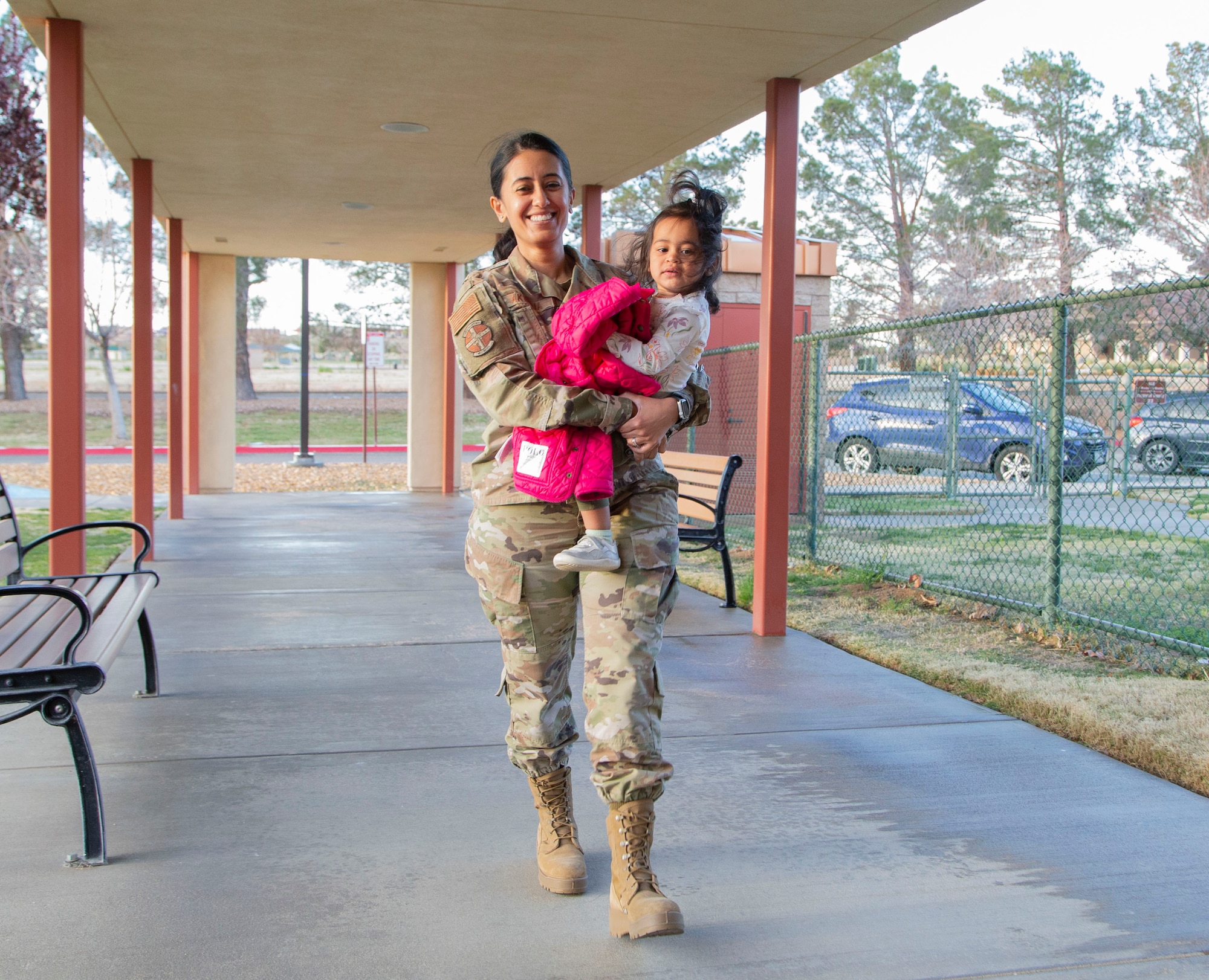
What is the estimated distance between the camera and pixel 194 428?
46.0 ft

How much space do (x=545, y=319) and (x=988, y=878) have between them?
1.89 meters

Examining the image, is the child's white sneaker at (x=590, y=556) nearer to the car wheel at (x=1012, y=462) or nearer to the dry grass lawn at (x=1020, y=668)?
the dry grass lawn at (x=1020, y=668)

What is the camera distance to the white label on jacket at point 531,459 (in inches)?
104

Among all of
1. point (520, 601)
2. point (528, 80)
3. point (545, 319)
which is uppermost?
point (528, 80)

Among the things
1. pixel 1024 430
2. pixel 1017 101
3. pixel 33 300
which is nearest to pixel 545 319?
pixel 1024 430

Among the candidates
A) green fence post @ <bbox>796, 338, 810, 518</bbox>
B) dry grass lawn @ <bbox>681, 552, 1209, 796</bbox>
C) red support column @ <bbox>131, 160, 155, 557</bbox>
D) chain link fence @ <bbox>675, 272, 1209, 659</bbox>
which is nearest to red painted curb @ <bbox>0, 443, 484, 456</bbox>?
red support column @ <bbox>131, 160, 155, 557</bbox>

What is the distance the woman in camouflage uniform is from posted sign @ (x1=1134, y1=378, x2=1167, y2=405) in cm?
1054

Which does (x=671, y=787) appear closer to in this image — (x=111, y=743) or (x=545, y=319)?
(x=545, y=319)

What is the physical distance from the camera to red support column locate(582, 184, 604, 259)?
29.4ft

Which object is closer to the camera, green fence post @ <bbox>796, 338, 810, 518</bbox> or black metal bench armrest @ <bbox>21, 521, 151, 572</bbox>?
black metal bench armrest @ <bbox>21, 521, 151, 572</bbox>

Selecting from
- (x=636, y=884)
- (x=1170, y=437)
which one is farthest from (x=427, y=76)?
(x=1170, y=437)

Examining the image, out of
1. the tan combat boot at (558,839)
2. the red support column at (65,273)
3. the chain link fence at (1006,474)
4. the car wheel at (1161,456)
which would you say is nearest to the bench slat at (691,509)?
the chain link fence at (1006,474)

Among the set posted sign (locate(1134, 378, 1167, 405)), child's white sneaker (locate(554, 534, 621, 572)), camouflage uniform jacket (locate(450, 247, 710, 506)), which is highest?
posted sign (locate(1134, 378, 1167, 405))

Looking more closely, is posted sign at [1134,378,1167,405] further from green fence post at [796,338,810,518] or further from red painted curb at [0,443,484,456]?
red painted curb at [0,443,484,456]
